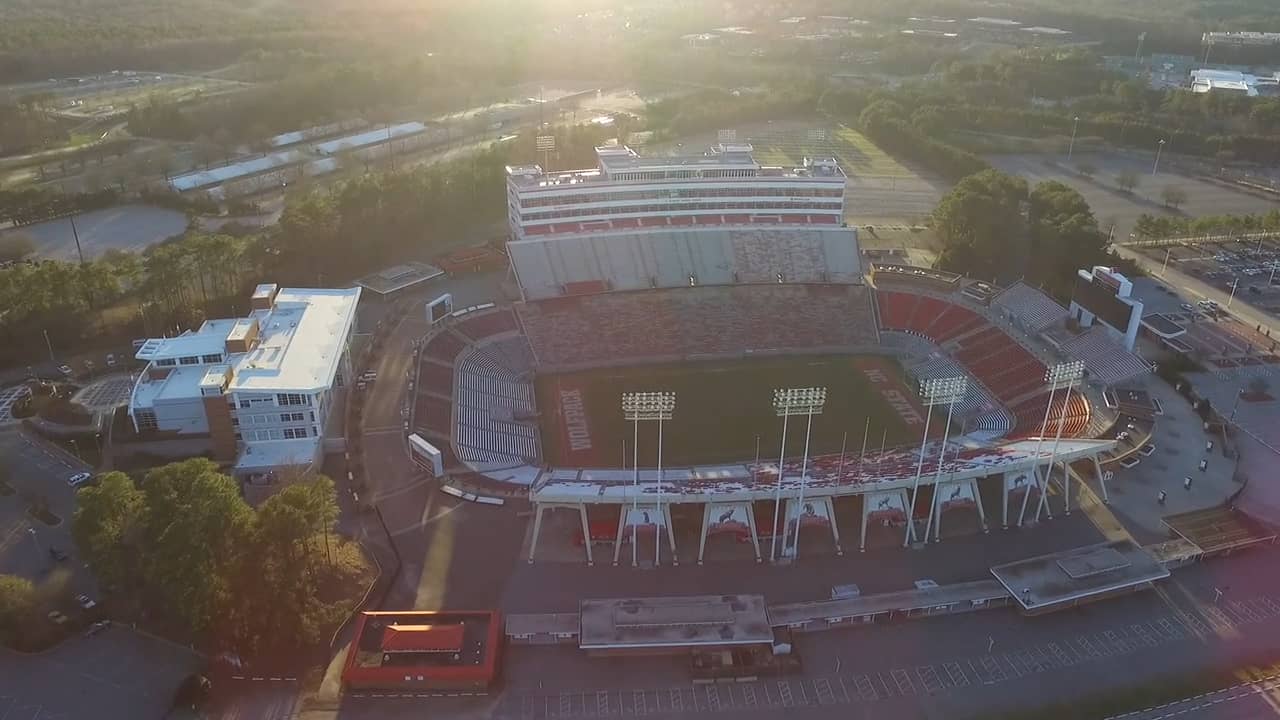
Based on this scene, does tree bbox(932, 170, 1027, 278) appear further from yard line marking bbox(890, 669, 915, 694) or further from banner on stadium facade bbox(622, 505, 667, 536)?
yard line marking bbox(890, 669, 915, 694)

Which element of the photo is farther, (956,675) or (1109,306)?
(1109,306)

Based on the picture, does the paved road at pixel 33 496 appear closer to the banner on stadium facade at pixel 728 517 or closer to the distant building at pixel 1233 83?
the banner on stadium facade at pixel 728 517

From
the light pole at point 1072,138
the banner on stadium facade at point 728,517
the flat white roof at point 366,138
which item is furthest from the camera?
the light pole at point 1072,138

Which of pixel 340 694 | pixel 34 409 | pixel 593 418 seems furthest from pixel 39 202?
pixel 340 694

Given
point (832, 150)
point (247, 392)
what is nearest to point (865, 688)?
point (247, 392)

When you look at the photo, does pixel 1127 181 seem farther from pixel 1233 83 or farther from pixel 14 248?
pixel 14 248

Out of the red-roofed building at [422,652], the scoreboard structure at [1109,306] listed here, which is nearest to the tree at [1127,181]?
the scoreboard structure at [1109,306]

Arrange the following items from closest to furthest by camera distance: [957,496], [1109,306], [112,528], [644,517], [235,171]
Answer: [112,528]
[644,517]
[957,496]
[1109,306]
[235,171]
